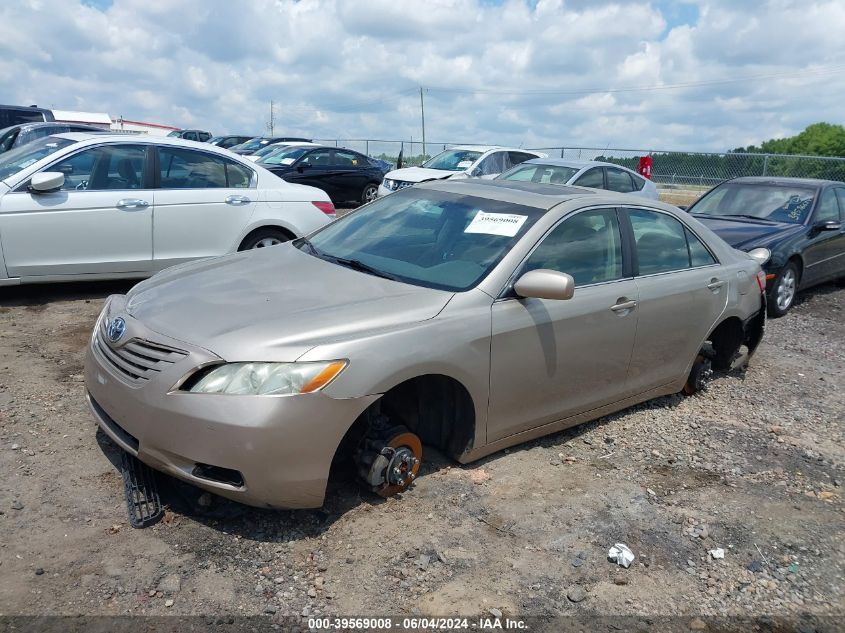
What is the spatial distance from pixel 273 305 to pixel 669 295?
2702mm

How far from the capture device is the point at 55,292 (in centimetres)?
731

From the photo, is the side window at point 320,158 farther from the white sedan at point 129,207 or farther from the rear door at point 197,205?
the rear door at point 197,205

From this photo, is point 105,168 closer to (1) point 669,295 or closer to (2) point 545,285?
(2) point 545,285

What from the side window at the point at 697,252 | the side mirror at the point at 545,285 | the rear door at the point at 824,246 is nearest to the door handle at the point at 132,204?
the side mirror at the point at 545,285

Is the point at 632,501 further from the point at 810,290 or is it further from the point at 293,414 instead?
the point at 810,290

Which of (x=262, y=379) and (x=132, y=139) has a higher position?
(x=132, y=139)

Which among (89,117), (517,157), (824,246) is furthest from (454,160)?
(89,117)

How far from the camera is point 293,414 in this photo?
3033 millimetres

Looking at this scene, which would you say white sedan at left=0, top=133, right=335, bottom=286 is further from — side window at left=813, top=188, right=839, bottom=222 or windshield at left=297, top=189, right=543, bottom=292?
side window at left=813, top=188, right=839, bottom=222

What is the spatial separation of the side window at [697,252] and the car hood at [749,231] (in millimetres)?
3093

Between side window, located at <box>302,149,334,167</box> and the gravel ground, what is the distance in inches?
490

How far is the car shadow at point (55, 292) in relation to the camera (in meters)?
6.93

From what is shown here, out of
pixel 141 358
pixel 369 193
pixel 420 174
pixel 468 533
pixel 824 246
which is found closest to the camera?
pixel 141 358

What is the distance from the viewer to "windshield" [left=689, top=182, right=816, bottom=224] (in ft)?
30.3
